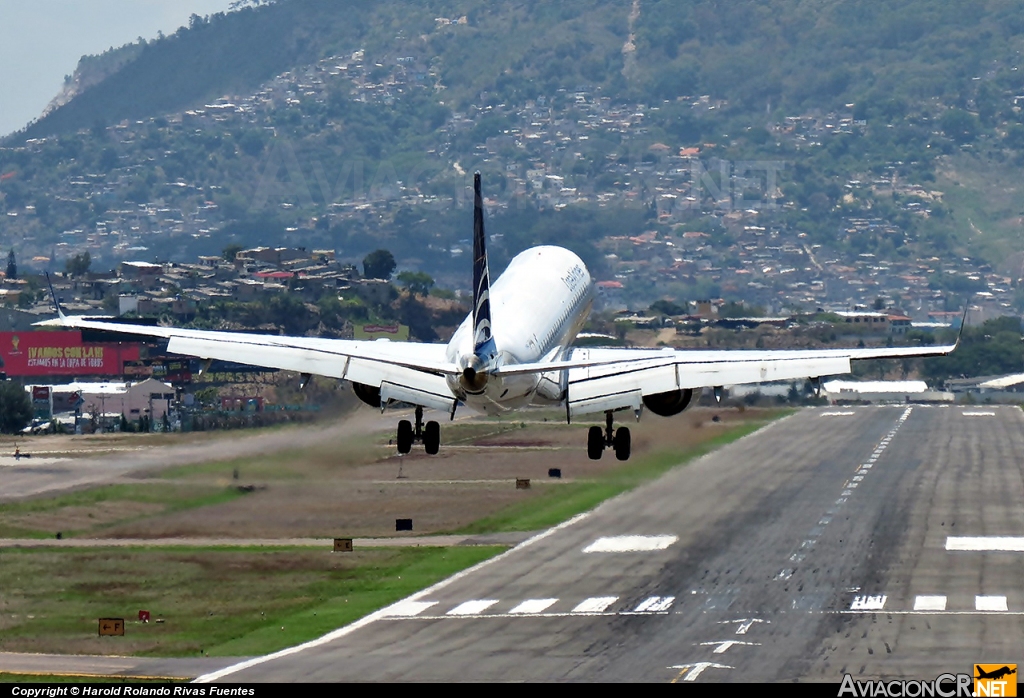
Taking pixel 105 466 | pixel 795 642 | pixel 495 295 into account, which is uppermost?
pixel 495 295

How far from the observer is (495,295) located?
83.4 m

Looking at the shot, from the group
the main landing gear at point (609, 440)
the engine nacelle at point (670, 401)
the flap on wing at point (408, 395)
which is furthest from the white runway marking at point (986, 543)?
the flap on wing at point (408, 395)

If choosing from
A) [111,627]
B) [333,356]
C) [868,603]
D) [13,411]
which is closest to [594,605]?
[868,603]

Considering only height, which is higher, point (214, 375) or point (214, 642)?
point (214, 375)

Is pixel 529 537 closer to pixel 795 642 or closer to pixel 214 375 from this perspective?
pixel 795 642

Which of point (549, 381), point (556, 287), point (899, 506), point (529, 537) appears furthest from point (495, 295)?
point (899, 506)

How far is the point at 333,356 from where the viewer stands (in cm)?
7419

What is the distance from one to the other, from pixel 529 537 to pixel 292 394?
17.6m

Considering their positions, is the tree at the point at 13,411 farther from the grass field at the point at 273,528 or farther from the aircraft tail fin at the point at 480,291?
the aircraft tail fin at the point at 480,291

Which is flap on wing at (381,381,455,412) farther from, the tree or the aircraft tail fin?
the tree

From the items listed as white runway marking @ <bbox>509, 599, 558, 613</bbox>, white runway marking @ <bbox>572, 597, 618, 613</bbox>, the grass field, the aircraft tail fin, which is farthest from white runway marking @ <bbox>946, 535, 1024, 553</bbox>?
the aircraft tail fin

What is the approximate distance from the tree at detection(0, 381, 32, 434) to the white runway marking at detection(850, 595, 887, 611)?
85.5 m

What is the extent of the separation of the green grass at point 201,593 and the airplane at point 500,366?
11720 millimetres

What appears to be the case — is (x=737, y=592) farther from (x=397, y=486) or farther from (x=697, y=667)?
(x=397, y=486)
